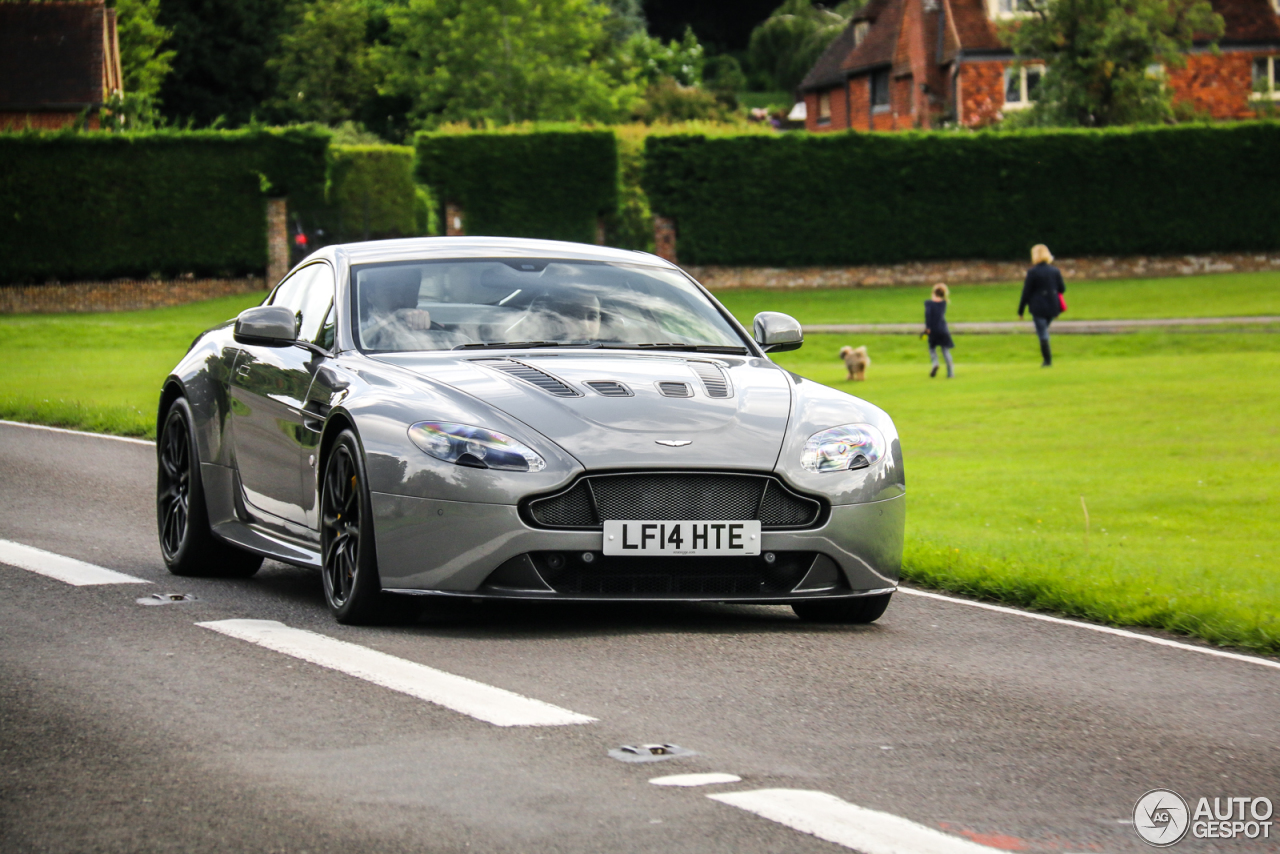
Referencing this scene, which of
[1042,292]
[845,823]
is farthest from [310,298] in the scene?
[1042,292]

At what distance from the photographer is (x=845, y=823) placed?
4.16 meters

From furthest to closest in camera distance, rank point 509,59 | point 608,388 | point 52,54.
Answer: point 509,59
point 52,54
point 608,388

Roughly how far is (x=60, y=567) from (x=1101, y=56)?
4626 centimetres

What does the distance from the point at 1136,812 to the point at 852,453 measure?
108 inches

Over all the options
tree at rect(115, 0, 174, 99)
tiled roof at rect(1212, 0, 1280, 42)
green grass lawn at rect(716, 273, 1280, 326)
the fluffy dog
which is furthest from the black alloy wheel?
tree at rect(115, 0, 174, 99)

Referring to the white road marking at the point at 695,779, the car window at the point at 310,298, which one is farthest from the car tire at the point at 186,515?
the white road marking at the point at 695,779

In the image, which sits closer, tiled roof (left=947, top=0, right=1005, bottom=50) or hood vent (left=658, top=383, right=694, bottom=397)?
hood vent (left=658, top=383, right=694, bottom=397)

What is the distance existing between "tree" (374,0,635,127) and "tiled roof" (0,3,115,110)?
47.0 ft

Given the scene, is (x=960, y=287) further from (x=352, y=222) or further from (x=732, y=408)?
(x=732, y=408)

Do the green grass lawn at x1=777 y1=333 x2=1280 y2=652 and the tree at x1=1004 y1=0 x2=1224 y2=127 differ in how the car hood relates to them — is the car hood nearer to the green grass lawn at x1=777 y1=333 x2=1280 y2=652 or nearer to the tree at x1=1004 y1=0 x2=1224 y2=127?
the green grass lawn at x1=777 y1=333 x2=1280 y2=652

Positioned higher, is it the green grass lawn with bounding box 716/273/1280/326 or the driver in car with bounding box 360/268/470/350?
the driver in car with bounding box 360/268/470/350

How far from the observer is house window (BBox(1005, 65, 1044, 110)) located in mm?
62812

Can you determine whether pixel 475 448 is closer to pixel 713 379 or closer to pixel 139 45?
pixel 713 379

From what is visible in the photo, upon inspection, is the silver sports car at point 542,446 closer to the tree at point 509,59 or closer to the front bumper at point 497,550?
the front bumper at point 497,550
